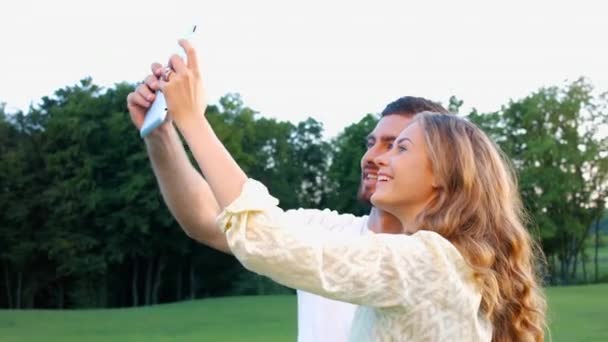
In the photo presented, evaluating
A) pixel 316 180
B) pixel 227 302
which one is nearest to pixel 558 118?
pixel 316 180

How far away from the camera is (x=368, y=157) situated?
3.37 m

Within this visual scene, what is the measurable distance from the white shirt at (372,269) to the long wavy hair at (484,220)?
61mm

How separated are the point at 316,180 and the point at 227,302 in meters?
22.7

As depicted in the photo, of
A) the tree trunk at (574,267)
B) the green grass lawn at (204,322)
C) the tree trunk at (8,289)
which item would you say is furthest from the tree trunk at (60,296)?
the tree trunk at (574,267)

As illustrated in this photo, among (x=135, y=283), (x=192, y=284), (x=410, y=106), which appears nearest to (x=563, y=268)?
(x=192, y=284)

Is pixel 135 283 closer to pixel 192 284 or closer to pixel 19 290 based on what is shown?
pixel 192 284

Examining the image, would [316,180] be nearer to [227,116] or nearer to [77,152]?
[227,116]

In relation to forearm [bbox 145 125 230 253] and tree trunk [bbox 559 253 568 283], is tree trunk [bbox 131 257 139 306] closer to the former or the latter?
tree trunk [bbox 559 253 568 283]

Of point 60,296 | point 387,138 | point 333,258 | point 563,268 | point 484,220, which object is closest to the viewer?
point 333,258

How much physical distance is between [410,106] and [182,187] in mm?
979

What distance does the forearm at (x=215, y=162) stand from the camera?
1.89 m

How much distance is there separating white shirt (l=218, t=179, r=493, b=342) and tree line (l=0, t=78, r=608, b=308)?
38598 mm

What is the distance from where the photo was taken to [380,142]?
3393 millimetres

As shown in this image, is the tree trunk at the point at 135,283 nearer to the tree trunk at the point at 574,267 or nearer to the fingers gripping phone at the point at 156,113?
the tree trunk at the point at 574,267
